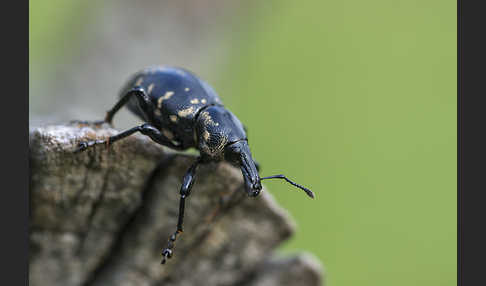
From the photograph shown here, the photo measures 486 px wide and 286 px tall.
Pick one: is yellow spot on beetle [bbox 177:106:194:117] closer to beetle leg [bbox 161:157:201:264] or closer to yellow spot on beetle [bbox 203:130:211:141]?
yellow spot on beetle [bbox 203:130:211:141]

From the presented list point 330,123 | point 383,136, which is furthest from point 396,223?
point 330,123

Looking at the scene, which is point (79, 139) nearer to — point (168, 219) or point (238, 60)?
point (168, 219)

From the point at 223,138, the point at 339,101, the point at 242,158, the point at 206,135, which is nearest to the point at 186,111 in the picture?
the point at 206,135

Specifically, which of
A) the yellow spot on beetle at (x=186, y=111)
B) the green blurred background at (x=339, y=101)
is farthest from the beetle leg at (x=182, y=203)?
the green blurred background at (x=339, y=101)

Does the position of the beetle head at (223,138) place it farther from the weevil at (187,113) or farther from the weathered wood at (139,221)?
the weathered wood at (139,221)

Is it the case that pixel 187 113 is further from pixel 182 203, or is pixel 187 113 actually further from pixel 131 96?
pixel 182 203

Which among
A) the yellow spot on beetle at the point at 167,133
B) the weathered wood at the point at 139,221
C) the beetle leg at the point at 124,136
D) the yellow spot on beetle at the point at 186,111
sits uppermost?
the yellow spot on beetle at the point at 186,111
